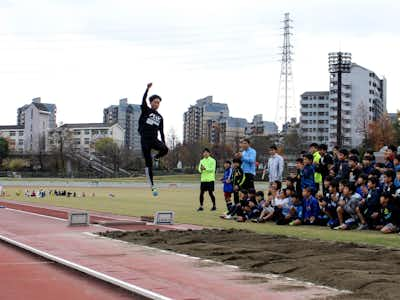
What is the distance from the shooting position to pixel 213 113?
158 meters

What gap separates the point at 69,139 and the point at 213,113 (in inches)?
2675

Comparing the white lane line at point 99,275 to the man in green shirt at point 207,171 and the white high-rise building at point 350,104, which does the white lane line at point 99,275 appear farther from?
the white high-rise building at point 350,104

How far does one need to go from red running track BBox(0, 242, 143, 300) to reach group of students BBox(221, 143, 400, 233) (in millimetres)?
6160

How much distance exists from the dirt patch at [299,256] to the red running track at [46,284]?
1937 mm

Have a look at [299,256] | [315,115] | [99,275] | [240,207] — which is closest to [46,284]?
[99,275]

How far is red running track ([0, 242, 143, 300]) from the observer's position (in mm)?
6328

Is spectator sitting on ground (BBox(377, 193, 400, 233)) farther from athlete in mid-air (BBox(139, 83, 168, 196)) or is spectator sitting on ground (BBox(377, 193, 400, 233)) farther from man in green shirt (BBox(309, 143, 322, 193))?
athlete in mid-air (BBox(139, 83, 168, 196))

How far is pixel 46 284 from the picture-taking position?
23.0ft

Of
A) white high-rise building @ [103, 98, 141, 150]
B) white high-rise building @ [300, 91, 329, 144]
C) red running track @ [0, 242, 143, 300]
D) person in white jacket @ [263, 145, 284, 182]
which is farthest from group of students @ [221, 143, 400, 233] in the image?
white high-rise building @ [300, 91, 329, 144]

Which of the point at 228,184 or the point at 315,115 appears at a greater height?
the point at 315,115

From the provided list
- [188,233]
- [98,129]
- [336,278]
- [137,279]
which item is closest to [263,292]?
[336,278]

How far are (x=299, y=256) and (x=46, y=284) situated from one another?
11.2ft

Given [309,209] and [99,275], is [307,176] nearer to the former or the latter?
[309,209]

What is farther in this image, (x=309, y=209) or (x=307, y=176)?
(x=307, y=176)
